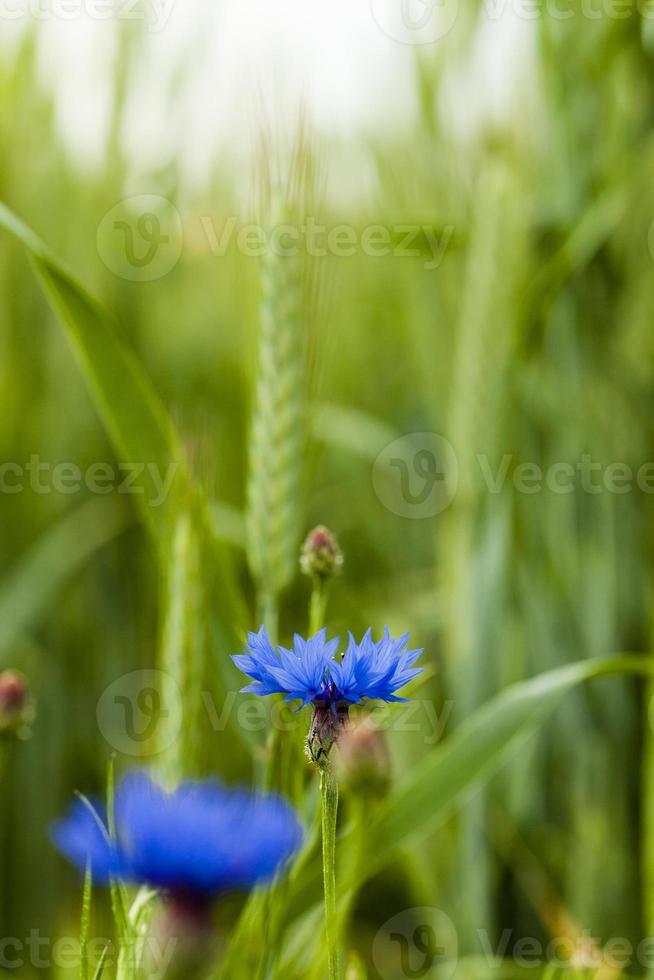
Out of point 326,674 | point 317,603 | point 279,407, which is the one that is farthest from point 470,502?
point 326,674

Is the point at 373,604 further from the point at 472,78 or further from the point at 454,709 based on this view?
the point at 472,78

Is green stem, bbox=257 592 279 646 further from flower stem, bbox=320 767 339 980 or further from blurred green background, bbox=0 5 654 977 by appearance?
flower stem, bbox=320 767 339 980

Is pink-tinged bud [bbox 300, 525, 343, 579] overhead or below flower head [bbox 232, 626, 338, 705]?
overhead

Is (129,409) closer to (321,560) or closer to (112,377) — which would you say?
(112,377)

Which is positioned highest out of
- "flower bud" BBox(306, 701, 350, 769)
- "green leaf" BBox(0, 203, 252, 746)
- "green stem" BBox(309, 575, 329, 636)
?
"green leaf" BBox(0, 203, 252, 746)

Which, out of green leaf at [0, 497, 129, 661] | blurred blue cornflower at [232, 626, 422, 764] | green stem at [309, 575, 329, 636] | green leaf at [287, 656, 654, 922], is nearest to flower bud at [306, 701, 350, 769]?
blurred blue cornflower at [232, 626, 422, 764]

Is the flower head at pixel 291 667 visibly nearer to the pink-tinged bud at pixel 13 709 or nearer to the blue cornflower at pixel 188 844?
the blue cornflower at pixel 188 844

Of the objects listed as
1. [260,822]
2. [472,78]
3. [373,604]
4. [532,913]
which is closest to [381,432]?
[373,604]
